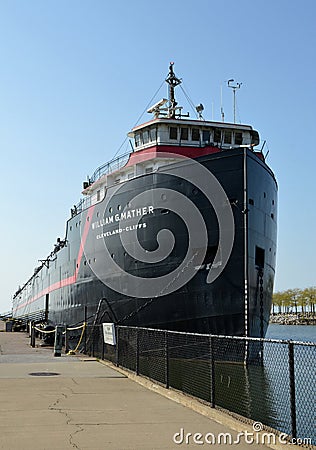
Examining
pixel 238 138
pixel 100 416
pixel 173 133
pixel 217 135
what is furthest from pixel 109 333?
pixel 238 138

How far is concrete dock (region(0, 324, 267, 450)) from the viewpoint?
550 cm

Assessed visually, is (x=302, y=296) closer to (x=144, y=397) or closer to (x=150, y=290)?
(x=150, y=290)

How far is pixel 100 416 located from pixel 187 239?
9311 mm

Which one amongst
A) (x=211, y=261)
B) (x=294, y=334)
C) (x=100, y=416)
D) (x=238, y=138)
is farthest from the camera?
(x=294, y=334)

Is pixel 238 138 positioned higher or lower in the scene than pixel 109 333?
higher

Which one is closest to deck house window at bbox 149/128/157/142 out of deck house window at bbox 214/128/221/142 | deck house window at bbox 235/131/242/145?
deck house window at bbox 214/128/221/142

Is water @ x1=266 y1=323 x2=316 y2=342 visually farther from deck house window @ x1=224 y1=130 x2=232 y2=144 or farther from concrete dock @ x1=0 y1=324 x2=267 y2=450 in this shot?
concrete dock @ x1=0 y1=324 x2=267 y2=450

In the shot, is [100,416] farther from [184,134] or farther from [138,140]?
[138,140]

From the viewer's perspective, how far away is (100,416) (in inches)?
272

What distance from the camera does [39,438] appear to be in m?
5.58

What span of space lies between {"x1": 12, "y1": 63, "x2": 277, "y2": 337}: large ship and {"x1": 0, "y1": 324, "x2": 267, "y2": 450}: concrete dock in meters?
5.04

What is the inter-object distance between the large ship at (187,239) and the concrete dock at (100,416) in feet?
16.5

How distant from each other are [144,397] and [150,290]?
26.2 feet

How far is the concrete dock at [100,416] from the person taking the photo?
5.50 metres
